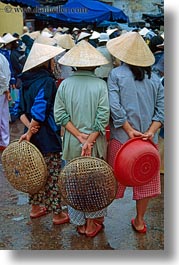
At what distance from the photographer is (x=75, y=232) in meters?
3.64

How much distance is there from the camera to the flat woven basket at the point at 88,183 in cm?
307

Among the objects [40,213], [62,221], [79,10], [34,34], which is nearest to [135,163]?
[62,221]

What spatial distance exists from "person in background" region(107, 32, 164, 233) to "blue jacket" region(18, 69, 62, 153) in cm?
44

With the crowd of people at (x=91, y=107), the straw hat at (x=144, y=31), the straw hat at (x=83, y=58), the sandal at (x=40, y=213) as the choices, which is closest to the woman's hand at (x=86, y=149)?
the crowd of people at (x=91, y=107)

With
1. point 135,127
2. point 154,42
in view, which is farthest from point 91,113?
point 154,42

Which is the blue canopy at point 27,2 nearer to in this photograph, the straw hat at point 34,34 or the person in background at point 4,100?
the person in background at point 4,100

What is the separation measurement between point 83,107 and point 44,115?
1.10 feet

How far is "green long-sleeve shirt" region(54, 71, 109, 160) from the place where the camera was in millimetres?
3281

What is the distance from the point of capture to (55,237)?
3.55m

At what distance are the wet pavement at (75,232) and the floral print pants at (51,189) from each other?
15cm

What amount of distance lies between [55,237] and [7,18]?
2161 mm

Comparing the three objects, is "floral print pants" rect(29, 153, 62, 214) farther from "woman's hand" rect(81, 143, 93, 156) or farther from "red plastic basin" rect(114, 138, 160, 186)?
"red plastic basin" rect(114, 138, 160, 186)

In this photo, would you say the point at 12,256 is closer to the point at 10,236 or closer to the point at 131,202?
the point at 10,236

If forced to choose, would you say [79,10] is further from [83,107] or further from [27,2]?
[83,107]
